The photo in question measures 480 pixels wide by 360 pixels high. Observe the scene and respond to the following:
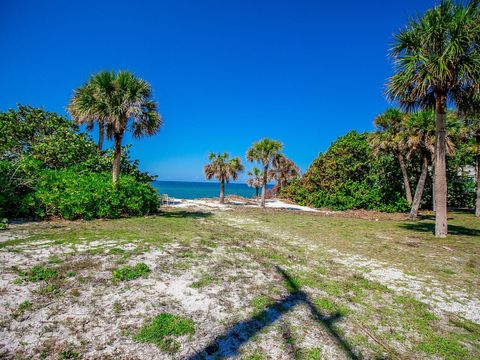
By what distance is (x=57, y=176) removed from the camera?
1145 centimetres

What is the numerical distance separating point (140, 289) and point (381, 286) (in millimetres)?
5138

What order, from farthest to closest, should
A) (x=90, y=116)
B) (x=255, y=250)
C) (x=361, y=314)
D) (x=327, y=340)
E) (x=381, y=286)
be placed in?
(x=90, y=116) < (x=255, y=250) < (x=381, y=286) < (x=361, y=314) < (x=327, y=340)

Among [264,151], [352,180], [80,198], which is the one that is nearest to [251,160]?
[264,151]

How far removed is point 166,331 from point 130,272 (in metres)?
2.21

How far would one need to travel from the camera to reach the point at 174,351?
123 inches

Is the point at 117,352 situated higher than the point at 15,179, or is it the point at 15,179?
the point at 15,179

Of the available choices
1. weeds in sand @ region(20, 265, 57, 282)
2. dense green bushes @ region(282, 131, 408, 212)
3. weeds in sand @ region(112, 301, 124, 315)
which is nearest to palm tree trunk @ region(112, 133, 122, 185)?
weeds in sand @ region(20, 265, 57, 282)

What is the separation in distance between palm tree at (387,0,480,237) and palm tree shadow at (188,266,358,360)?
10167 mm

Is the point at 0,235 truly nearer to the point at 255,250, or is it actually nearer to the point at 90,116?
the point at 90,116

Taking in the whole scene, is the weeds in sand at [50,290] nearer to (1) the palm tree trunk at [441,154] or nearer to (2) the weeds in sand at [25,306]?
(2) the weeds in sand at [25,306]

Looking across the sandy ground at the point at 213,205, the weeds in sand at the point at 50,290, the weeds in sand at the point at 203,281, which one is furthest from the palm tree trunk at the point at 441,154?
the sandy ground at the point at 213,205

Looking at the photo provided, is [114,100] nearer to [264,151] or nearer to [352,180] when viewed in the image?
[264,151]

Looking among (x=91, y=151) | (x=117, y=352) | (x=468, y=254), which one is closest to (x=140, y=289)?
(x=117, y=352)

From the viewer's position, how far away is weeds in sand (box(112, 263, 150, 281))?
198 inches
